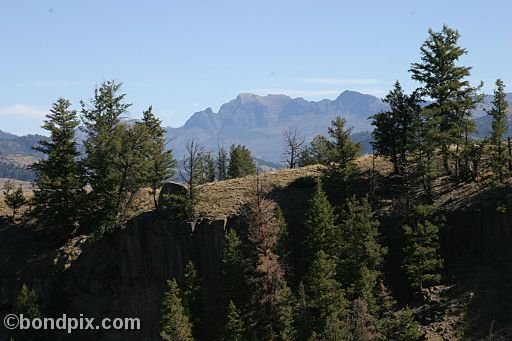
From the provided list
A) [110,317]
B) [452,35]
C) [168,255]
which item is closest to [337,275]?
[168,255]

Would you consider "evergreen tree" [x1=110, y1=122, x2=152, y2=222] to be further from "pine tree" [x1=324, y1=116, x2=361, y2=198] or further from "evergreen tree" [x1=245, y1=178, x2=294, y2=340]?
"pine tree" [x1=324, y1=116, x2=361, y2=198]

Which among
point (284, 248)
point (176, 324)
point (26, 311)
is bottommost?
point (26, 311)

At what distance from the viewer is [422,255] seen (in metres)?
47.9

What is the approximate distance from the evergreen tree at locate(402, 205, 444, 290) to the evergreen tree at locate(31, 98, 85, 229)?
120 ft

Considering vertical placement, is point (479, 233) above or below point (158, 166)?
below

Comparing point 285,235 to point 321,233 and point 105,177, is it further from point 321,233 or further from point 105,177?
point 105,177

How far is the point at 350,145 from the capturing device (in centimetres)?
5744

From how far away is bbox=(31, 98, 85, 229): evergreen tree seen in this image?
201 feet

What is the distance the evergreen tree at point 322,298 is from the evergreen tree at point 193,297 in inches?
444

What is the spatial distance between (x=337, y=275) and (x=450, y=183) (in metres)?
19.8

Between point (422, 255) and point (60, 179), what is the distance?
40058 mm

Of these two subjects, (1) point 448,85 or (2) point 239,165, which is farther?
(2) point 239,165

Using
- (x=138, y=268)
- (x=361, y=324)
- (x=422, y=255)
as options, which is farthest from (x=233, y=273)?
(x=422, y=255)

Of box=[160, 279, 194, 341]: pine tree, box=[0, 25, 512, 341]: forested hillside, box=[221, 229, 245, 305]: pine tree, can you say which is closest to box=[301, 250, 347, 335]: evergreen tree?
box=[0, 25, 512, 341]: forested hillside
